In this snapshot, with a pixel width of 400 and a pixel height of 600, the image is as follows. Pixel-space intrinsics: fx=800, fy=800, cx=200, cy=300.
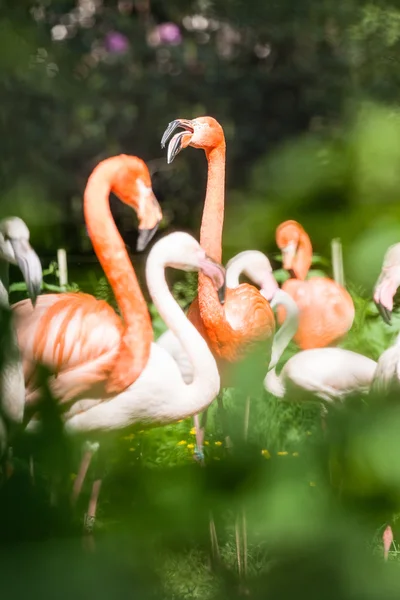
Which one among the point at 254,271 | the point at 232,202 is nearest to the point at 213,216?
the point at 232,202

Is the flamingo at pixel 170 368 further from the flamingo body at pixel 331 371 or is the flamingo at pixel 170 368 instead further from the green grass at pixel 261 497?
the flamingo body at pixel 331 371

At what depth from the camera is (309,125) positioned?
2.24 meters

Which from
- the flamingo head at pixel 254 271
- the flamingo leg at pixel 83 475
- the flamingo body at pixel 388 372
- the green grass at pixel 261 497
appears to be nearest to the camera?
the flamingo leg at pixel 83 475

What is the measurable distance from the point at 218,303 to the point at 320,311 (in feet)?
0.99

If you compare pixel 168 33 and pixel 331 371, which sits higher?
pixel 168 33

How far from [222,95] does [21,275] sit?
2.41ft

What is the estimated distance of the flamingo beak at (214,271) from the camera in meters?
2.20

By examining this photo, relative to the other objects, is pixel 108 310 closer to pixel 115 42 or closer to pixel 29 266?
pixel 29 266

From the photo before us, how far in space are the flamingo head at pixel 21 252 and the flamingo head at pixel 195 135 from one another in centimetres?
44

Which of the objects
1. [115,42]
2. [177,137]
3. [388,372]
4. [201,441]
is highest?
[115,42]

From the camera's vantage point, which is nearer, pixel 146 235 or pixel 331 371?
pixel 146 235

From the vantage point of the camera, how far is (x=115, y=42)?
6.98 ft

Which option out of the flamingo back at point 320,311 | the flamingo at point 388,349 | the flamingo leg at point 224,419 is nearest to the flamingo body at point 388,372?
the flamingo at point 388,349

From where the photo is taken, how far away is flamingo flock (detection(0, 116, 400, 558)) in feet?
6.95
